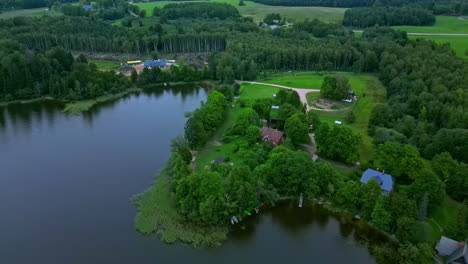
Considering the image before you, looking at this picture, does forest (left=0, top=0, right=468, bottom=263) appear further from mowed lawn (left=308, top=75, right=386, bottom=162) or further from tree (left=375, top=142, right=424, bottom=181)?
mowed lawn (left=308, top=75, right=386, bottom=162)

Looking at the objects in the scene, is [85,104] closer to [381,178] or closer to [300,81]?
[300,81]

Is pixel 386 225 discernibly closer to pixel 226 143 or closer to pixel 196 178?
pixel 196 178

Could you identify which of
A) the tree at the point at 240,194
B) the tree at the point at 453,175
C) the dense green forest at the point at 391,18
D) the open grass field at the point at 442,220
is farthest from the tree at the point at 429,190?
the dense green forest at the point at 391,18

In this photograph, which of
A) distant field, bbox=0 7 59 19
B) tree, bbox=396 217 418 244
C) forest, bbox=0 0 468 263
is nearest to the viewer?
tree, bbox=396 217 418 244

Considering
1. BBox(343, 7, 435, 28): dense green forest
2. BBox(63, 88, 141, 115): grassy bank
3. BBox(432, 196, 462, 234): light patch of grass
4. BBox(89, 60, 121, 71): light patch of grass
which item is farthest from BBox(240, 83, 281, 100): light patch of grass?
BBox(343, 7, 435, 28): dense green forest

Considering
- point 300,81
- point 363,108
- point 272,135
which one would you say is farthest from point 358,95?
point 272,135

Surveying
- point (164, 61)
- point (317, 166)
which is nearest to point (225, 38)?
point (164, 61)
